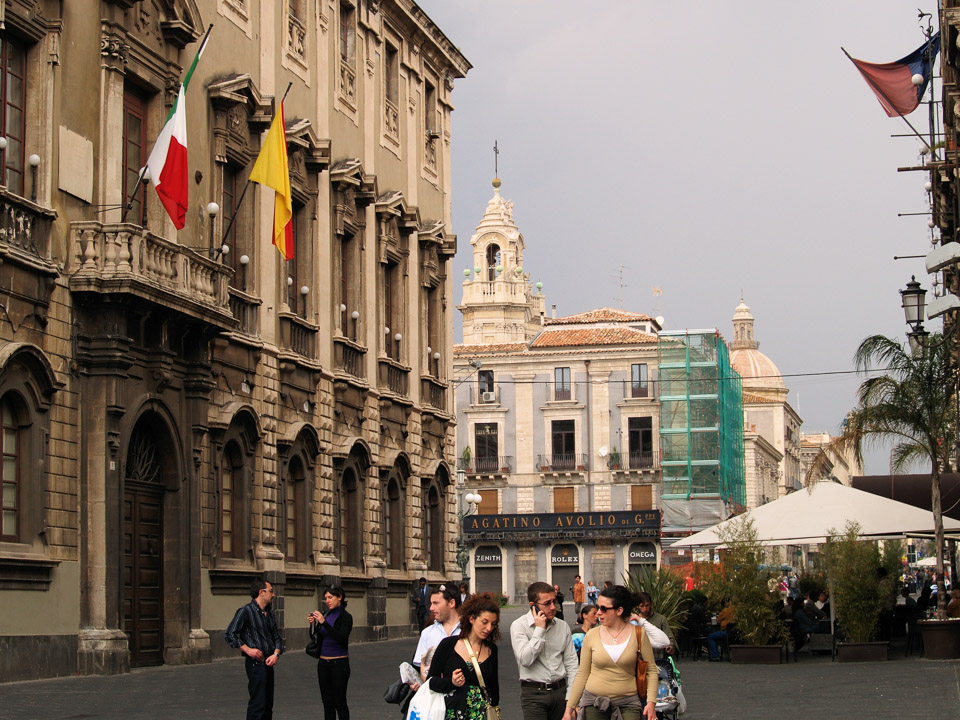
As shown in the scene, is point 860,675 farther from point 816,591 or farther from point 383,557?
point 383,557

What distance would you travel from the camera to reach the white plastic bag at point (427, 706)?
9.34 metres

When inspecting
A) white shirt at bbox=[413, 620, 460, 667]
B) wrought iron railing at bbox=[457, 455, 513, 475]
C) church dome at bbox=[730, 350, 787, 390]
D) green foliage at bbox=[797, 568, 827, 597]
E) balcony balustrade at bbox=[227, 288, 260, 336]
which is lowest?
green foliage at bbox=[797, 568, 827, 597]

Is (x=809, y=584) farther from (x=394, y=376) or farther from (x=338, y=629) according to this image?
(x=338, y=629)

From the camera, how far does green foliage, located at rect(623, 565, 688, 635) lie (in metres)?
26.5

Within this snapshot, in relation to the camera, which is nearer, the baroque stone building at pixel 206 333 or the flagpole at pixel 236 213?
the baroque stone building at pixel 206 333

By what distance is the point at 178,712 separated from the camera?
16.7 meters

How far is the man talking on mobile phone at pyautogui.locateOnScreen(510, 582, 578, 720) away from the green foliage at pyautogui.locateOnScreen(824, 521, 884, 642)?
15.7m

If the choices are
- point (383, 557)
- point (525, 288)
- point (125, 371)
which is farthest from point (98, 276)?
point (525, 288)

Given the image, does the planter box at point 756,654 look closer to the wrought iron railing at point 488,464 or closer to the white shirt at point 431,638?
the white shirt at point 431,638

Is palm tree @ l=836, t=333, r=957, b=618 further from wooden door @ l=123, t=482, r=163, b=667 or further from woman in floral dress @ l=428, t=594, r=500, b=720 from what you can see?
woman in floral dress @ l=428, t=594, r=500, b=720

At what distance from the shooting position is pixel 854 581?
2536 cm

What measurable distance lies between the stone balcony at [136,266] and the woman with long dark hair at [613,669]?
13.1 metres

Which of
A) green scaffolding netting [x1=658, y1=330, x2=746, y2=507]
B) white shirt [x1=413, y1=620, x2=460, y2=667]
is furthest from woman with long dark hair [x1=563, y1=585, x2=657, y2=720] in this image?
green scaffolding netting [x1=658, y1=330, x2=746, y2=507]

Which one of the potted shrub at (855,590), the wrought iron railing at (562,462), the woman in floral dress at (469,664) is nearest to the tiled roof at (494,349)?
the wrought iron railing at (562,462)
